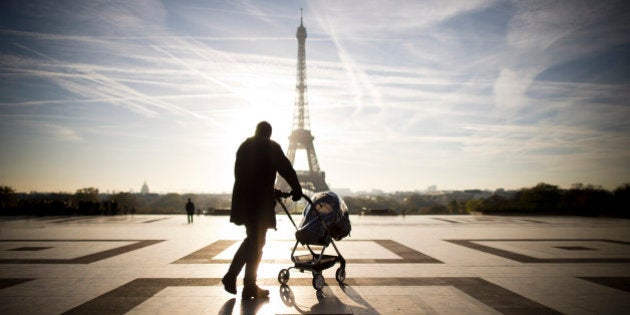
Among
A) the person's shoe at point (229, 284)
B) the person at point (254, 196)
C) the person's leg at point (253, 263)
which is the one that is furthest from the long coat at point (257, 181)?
the person's shoe at point (229, 284)

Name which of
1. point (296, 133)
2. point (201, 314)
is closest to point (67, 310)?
point (201, 314)

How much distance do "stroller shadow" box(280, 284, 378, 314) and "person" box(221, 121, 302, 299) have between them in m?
0.30

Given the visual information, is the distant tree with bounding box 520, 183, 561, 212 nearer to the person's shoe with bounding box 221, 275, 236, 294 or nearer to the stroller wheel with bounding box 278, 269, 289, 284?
the stroller wheel with bounding box 278, 269, 289, 284

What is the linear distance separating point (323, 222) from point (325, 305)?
3.20ft

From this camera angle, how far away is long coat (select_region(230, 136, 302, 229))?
13.1 ft

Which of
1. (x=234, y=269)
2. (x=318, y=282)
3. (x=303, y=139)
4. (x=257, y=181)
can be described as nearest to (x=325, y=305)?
(x=318, y=282)

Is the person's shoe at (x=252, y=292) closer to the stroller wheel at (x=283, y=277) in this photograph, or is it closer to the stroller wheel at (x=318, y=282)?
the stroller wheel at (x=283, y=277)

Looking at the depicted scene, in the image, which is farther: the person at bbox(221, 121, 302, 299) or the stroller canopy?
the stroller canopy

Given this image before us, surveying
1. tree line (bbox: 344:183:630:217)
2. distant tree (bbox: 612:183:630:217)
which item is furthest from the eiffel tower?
distant tree (bbox: 612:183:630:217)

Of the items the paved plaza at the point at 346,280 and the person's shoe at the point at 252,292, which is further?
the person's shoe at the point at 252,292

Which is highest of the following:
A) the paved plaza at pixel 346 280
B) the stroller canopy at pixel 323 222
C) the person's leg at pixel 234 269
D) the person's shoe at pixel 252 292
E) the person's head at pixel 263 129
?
the person's head at pixel 263 129

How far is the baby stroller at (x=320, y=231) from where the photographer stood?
416 cm

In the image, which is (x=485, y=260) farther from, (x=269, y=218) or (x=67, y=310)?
(x=67, y=310)

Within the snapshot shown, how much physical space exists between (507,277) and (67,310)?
552cm
